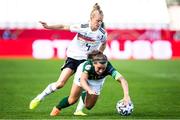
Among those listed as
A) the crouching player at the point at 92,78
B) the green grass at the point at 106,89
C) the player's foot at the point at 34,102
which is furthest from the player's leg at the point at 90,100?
the player's foot at the point at 34,102

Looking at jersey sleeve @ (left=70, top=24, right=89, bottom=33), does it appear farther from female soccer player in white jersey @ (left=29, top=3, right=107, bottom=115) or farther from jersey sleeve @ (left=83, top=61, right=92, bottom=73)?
jersey sleeve @ (left=83, top=61, right=92, bottom=73)

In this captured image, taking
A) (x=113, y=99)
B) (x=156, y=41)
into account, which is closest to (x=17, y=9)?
(x=156, y=41)

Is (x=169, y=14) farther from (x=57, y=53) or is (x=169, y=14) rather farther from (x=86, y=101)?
(x=86, y=101)

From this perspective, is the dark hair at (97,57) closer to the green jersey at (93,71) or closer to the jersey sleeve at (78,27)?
the green jersey at (93,71)

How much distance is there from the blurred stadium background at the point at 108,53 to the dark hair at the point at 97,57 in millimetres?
1101

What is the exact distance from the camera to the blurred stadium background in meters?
15.7

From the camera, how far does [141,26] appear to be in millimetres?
47844

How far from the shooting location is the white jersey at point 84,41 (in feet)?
43.8

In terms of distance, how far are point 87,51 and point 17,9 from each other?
33770 millimetres

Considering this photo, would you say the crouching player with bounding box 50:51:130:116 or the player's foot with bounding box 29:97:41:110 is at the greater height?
the crouching player with bounding box 50:51:130:116

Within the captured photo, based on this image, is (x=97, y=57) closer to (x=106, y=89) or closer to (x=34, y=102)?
(x=34, y=102)

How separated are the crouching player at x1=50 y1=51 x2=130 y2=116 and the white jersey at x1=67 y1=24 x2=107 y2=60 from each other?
43 cm

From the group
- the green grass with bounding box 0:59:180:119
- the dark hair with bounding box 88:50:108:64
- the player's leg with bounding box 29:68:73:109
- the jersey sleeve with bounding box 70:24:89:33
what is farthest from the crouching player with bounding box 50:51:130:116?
the jersey sleeve with bounding box 70:24:89:33

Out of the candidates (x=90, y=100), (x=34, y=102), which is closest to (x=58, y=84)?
(x=34, y=102)
